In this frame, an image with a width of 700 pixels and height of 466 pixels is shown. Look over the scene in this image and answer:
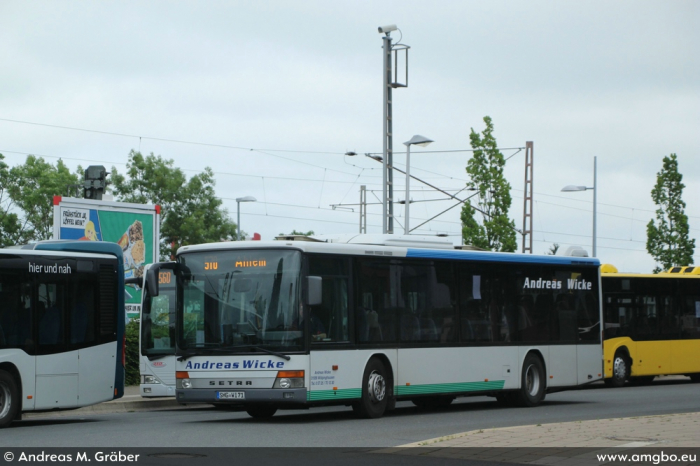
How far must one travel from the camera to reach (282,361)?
16.3m

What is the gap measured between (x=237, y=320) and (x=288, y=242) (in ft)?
4.77

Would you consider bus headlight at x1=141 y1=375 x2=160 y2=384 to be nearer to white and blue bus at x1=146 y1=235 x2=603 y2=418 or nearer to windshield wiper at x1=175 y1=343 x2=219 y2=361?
white and blue bus at x1=146 y1=235 x2=603 y2=418

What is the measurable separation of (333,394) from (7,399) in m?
5.15

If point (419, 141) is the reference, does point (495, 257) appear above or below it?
below

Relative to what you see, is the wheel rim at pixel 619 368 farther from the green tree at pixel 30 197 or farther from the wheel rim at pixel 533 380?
the green tree at pixel 30 197

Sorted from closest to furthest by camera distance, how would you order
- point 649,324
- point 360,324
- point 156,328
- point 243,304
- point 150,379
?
point 243,304 → point 360,324 → point 150,379 → point 156,328 → point 649,324

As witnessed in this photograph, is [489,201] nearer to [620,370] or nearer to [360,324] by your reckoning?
[620,370]

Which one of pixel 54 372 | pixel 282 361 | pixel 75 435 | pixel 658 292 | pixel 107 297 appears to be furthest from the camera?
pixel 658 292

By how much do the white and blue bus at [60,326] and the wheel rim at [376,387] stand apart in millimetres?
4739

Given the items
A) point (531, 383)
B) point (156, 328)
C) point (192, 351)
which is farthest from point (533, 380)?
point (156, 328)

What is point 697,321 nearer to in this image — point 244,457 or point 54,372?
point 54,372

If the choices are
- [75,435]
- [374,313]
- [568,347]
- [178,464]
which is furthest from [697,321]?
[178,464]

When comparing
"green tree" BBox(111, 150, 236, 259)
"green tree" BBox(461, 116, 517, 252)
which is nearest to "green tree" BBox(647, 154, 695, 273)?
"green tree" BBox(461, 116, 517, 252)

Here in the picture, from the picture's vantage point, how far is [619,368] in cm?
2977
